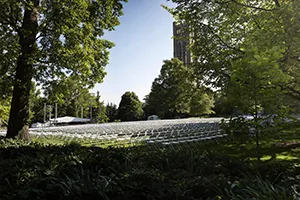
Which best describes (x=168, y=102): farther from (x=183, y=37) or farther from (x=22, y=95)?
(x=22, y=95)

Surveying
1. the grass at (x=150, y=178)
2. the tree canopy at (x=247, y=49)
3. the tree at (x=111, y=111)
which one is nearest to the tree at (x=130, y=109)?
the tree at (x=111, y=111)

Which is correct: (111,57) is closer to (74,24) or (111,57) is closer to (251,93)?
(74,24)

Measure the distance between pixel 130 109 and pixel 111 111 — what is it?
7.07 meters

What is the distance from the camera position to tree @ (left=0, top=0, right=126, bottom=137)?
9602mm

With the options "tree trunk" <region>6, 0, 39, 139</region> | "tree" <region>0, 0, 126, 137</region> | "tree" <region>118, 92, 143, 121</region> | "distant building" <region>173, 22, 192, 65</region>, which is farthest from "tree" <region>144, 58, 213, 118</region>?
"tree trunk" <region>6, 0, 39, 139</region>

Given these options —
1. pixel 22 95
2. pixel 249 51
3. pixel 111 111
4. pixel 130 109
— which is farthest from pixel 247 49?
pixel 111 111

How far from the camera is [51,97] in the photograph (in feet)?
37.1

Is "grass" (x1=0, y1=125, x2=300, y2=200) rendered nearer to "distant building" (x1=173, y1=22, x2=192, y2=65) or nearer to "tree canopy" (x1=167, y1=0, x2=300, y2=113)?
"tree canopy" (x1=167, y1=0, x2=300, y2=113)

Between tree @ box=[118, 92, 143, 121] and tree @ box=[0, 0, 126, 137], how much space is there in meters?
34.1

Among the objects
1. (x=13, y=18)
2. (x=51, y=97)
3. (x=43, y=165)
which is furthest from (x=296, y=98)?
(x=13, y=18)

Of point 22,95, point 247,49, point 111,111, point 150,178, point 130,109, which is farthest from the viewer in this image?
point 111,111

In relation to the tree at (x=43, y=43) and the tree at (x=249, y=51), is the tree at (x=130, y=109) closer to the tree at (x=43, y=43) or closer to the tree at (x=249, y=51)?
the tree at (x=43, y=43)

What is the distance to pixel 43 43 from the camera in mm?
10758

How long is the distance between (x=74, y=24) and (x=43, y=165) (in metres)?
7.01
